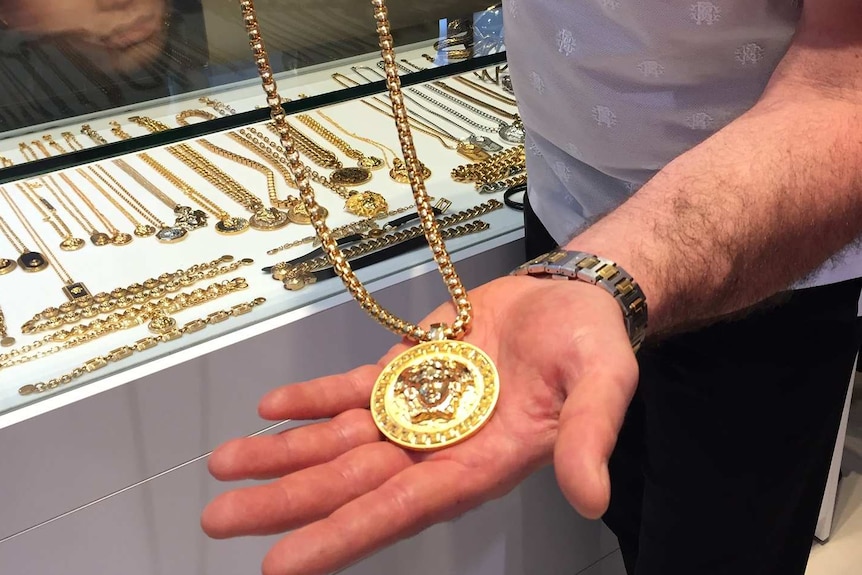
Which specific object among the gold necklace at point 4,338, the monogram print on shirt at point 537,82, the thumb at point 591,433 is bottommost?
the gold necklace at point 4,338

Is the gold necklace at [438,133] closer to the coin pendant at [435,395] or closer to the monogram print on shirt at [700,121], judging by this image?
the monogram print on shirt at [700,121]

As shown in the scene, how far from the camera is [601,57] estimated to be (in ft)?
2.68

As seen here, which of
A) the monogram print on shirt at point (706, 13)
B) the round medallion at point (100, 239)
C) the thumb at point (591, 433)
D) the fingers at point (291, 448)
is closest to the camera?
the thumb at point (591, 433)

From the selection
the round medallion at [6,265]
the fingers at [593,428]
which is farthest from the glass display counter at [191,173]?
the fingers at [593,428]

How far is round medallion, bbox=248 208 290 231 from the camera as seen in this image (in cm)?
111

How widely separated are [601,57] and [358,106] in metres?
0.63

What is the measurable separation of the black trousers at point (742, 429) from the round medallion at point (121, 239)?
0.57 metres

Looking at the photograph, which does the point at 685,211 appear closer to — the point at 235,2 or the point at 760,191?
the point at 760,191

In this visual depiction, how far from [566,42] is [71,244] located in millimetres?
729

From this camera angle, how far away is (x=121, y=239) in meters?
1.08

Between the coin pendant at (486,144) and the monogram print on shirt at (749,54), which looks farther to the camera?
→ the coin pendant at (486,144)

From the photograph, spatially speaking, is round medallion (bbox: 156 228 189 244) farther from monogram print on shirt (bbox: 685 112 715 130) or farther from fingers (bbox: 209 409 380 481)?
monogram print on shirt (bbox: 685 112 715 130)

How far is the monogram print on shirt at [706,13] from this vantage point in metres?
0.74

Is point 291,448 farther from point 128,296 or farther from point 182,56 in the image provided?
point 182,56
